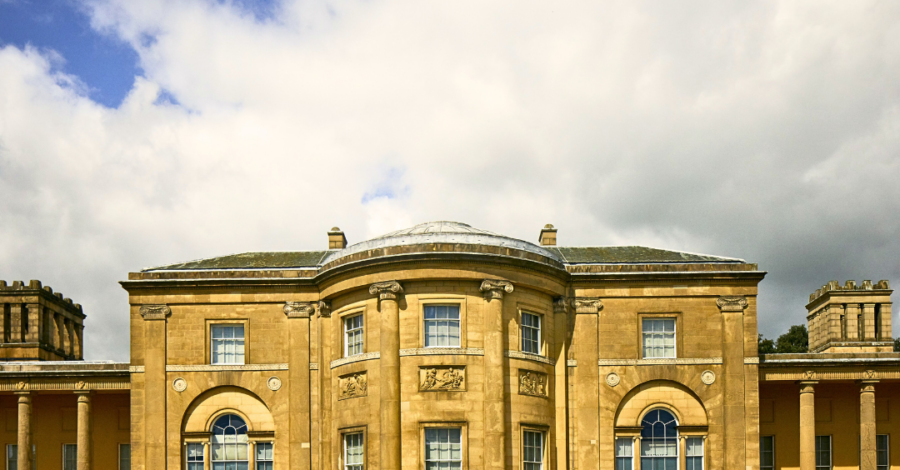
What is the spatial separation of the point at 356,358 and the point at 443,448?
13.1 feet

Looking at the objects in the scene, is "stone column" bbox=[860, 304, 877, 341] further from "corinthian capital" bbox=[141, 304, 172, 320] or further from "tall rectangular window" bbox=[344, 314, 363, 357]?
"corinthian capital" bbox=[141, 304, 172, 320]

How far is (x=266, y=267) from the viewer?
107 feet

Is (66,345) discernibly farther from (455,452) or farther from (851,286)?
(851,286)

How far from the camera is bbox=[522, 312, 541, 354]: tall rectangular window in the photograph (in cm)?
3006

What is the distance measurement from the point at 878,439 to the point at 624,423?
1048 cm

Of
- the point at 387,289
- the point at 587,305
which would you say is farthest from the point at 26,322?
the point at 587,305

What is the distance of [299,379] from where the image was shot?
3144 centimetres

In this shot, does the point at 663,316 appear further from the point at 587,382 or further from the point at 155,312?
the point at 155,312

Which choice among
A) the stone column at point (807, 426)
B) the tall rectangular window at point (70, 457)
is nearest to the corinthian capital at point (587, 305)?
the stone column at point (807, 426)

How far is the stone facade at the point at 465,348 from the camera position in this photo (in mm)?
29125

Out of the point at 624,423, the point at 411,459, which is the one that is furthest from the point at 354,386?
the point at 624,423

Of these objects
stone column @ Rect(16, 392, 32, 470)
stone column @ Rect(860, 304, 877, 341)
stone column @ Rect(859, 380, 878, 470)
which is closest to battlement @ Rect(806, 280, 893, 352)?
stone column @ Rect(860, 304, 877, 341)

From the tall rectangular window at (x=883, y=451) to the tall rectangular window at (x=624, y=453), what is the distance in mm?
9703

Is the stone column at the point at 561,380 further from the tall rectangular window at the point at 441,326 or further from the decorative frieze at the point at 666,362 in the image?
the tall rectangular window at the point at 441,326
